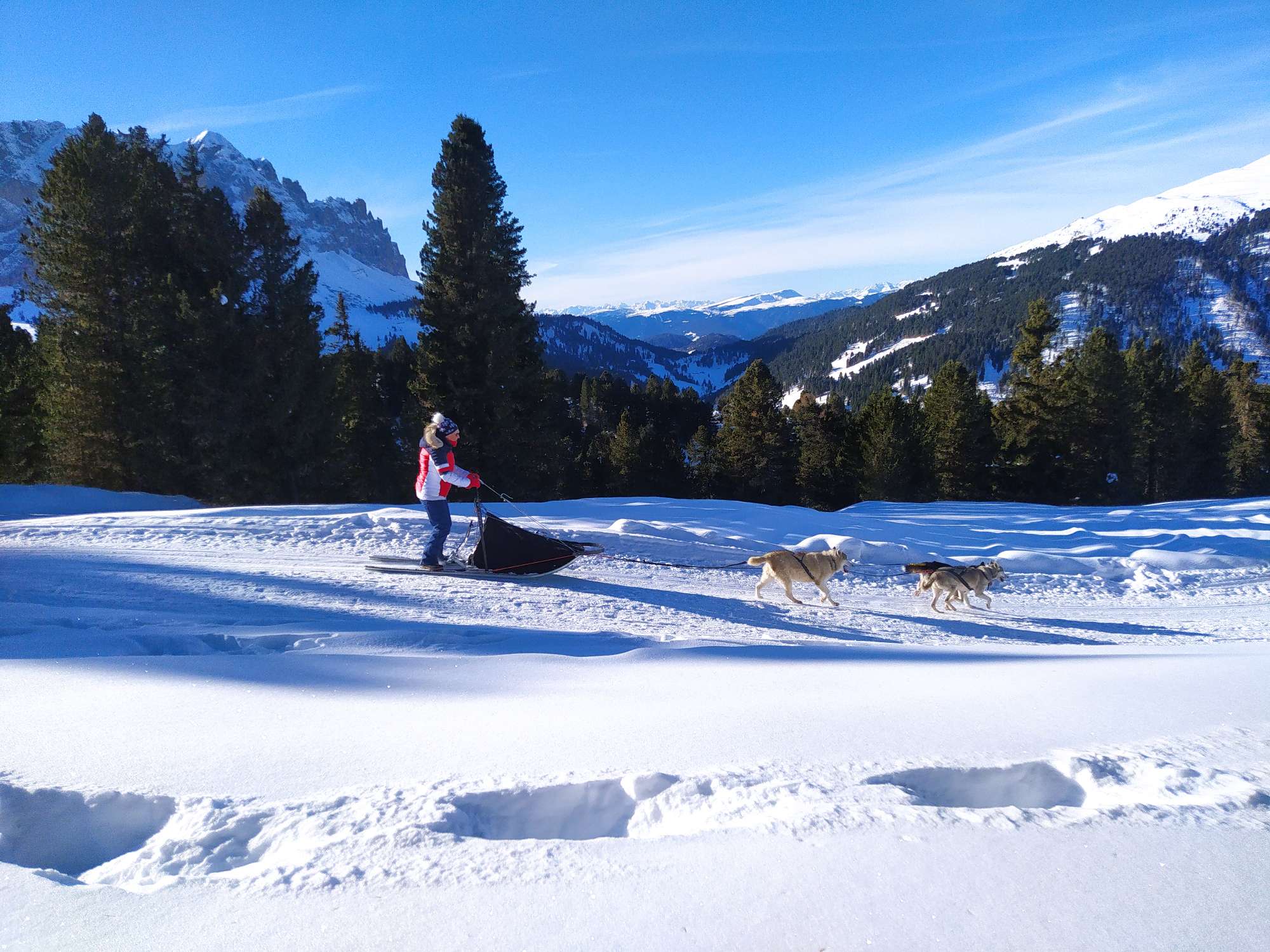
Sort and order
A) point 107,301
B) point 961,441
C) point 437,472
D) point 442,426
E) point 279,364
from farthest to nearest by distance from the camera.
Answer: point 961,441 → point 279,364 → point 107,301 → point 437,472 → point 442,426

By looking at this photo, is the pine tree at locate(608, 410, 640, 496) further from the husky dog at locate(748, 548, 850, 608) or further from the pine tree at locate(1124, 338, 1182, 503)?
the husky dog at locate(748, 548, 850, 608)

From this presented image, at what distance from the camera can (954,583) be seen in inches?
360

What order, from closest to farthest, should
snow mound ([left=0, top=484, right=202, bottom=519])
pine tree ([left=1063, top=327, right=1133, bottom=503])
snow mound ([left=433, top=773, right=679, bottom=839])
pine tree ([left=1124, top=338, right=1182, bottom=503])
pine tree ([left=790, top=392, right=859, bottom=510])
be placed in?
snow mound ([left=433, top=773, right=679, bottom=839])
snow mound ([left=0, top=484, right=202, bottom=519])
pine tree ([left=1063, top=327, right=1133, bottom=503])
pine tree ([left=1124, top=338, right=1182, bottom=503])
pine tree ([left=790, top=392, right=859, bottom=510])

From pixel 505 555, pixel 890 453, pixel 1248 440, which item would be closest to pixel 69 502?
pixel 505 555

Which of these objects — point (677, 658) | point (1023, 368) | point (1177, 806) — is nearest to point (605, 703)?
point (677, 658)

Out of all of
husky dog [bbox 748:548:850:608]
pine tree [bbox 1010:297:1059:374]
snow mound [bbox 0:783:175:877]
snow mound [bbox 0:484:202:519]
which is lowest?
husky dog [bbox 748:548:850:608]

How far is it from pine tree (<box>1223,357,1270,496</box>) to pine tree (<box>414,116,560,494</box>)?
4906 centimetres

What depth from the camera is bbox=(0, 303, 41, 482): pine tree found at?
22.6m

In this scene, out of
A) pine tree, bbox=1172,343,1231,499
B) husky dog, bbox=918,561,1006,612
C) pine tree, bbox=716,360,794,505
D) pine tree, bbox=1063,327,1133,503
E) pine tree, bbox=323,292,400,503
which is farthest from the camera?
pine tree, bbox=1172,343,1231,499

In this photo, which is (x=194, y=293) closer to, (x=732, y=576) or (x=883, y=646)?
(x=732, y=576)

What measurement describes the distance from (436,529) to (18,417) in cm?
2535

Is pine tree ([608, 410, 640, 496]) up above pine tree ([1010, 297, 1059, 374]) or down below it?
below

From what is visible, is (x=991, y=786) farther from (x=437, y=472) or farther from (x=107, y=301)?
(x=107, y=301)

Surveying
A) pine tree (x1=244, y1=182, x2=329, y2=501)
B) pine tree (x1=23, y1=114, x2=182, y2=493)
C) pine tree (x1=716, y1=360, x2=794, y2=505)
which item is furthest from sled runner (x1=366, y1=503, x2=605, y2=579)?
pine tree (x1=716, y1=360, x2=794, y2=505)
